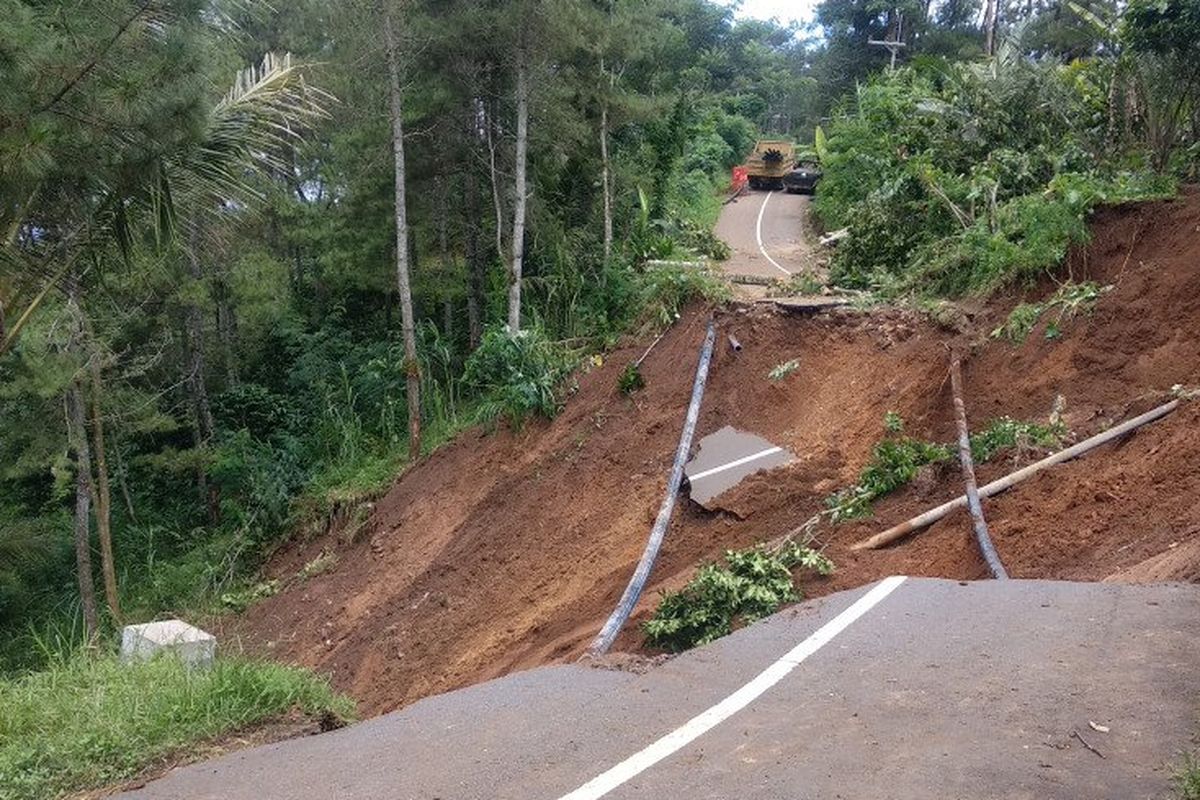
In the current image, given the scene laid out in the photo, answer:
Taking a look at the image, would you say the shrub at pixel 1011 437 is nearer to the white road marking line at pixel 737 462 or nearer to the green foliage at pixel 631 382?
the white road marking line at pixel 737 462

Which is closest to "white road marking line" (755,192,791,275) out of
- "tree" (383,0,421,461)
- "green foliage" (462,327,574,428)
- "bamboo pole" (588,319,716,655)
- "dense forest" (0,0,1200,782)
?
"dense forest" (0,0,1200,782)

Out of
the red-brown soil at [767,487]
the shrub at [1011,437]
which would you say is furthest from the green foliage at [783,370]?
the shrub at [1011,437]

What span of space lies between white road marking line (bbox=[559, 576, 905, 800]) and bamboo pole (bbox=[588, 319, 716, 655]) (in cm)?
139

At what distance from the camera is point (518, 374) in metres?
14.8

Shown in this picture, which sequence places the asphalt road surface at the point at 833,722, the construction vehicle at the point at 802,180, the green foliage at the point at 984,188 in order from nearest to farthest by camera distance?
the asphalt road surface at the point at 833,722 < the green foliage at the point at 984,188 < the construction vehicle at the point at 802,180

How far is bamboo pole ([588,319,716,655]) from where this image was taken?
22.6 feet

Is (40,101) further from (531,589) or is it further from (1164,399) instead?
(1164,399)

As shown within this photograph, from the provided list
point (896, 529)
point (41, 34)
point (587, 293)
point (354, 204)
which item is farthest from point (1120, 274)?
point (354, 204)

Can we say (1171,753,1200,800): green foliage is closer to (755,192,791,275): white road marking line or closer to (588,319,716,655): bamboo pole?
(588,319,716,655): bamboo pole

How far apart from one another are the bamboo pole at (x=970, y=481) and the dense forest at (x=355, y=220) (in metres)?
1.96

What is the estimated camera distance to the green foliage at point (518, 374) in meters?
14.4

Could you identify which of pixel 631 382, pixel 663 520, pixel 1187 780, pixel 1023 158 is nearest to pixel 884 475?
pixel 663 520

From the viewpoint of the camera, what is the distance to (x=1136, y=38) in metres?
10.8

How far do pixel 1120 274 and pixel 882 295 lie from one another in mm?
3099
